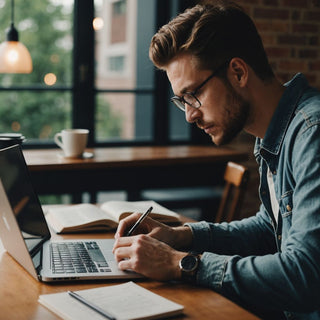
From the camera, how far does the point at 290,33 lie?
3.44 meters

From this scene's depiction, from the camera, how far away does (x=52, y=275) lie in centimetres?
117

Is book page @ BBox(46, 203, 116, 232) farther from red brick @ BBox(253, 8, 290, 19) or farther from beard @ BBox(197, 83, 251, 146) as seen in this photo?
red brick @ BBox(253, 8, 290, 19)

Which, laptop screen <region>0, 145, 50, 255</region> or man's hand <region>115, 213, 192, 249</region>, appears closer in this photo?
laptop screen <region>0, 145, 50, 255</region>

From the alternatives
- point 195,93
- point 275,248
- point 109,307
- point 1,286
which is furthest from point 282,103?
point 1,286

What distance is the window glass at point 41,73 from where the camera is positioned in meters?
3.30

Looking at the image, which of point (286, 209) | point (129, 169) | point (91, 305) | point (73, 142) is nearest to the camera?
point (91, 305)

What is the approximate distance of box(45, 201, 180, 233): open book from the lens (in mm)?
1591

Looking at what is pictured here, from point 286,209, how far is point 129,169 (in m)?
1.62

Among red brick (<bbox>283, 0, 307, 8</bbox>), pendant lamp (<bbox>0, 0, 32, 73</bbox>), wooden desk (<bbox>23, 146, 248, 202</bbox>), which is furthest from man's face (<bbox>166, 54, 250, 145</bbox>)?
red brick (<bbox>283, 0, 307, 8</bbox>)

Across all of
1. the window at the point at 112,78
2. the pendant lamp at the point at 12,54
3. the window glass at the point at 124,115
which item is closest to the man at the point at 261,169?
the pendant lamp at the point at 12,54

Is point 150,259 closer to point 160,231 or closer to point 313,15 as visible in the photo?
point 160,231

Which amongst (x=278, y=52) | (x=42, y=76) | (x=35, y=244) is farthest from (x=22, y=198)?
(x=278, y=52)

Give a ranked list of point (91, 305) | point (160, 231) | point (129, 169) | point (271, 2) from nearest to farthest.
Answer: point (91, 305), point (160, 231), point (129, 169), point (271, 2)

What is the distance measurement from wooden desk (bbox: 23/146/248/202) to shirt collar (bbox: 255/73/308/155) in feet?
4.57
